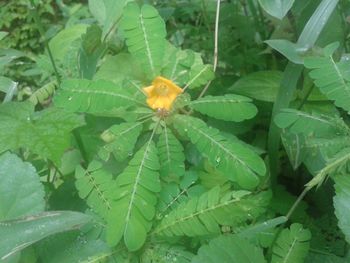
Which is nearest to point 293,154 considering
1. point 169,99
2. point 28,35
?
point 169,99

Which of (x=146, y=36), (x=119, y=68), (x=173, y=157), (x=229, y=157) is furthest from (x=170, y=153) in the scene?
(x=119, y=68)

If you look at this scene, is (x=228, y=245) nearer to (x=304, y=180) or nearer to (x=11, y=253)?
(x=11, y=253)

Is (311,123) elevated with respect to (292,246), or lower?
elevated

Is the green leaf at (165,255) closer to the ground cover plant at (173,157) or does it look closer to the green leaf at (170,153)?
the ground cover plant at (173,157)

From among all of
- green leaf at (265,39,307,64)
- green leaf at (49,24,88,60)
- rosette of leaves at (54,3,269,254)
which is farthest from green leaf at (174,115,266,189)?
green leaf at (49,24,88,60)

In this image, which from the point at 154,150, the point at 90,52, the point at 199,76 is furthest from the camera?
the point at 90,52

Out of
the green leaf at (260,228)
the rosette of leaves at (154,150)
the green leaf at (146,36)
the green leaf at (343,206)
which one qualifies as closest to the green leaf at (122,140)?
the rosette of leaves at (154,150)

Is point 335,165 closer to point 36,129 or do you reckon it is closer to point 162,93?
point 162,93
